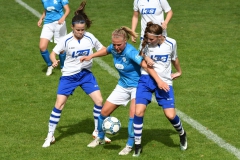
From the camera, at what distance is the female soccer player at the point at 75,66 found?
1130cm

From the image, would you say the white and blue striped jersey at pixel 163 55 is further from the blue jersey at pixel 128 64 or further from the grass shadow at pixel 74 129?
the grass shadow at pixel 74 129

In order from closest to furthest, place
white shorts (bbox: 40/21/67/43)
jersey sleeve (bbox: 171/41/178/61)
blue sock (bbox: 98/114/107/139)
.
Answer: jersey sleeve (bbox: 171/41/178/61) < blue sock (bbox: 98/114/107/139) < white shorts (bbox: 40/21/67/43)

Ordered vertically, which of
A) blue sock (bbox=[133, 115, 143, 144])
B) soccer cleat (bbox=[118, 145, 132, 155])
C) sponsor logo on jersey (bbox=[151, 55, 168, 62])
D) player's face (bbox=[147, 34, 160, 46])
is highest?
player's face (bbox=[147, 34, 160, 46])

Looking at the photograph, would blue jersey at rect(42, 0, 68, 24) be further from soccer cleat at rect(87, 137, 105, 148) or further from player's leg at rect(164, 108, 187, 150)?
player's leg at rect(164, 108, 187, 150)

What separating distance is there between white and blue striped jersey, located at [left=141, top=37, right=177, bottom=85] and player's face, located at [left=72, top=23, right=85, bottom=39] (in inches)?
50.3

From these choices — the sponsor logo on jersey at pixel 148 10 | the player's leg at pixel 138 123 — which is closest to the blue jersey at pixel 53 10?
the sponsor logo on jersey at pixel 148 10

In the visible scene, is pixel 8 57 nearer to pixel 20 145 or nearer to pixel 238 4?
pixel 20 145

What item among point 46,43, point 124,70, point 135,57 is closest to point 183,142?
point 124,70

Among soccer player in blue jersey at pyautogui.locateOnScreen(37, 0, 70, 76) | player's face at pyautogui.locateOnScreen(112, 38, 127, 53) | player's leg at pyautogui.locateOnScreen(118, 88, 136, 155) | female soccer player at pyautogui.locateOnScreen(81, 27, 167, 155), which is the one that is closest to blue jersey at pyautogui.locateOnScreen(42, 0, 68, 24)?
soccer player in blue jersey at pyautogui.locateOnScreen(37, 0, 70, 76)

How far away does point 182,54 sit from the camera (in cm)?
1767

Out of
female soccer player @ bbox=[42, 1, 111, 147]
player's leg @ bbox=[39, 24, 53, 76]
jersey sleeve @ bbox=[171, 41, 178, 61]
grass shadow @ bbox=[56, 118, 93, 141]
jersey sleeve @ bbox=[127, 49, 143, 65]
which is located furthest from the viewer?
player's leg @ bbox=[39, 24, 53, 76]

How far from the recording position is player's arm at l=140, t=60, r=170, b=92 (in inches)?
408

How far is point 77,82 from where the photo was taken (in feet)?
38.0

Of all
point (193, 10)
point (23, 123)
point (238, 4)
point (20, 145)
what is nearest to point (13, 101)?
point (23, 123)
